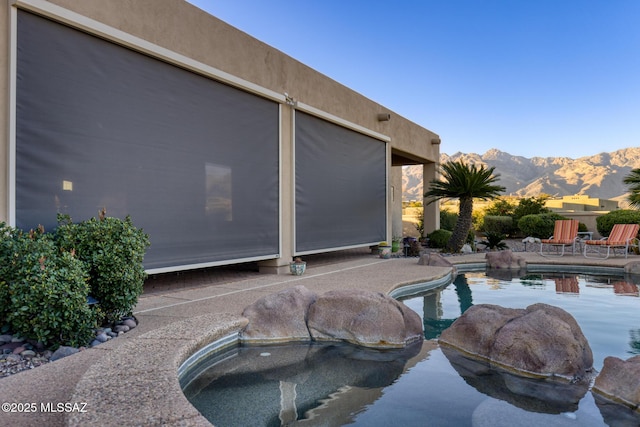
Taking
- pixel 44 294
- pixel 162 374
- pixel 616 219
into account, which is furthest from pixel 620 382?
pixel 616 219

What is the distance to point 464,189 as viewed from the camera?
484 inches

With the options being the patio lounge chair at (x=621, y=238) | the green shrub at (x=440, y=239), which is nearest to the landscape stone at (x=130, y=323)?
the green shrub at (x=440, y=239)

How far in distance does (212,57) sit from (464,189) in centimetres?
847

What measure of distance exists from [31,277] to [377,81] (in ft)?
93.9

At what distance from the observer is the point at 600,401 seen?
9.77 ft

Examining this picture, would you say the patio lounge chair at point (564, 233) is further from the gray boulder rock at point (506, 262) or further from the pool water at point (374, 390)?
the pool water at point (374, 390)

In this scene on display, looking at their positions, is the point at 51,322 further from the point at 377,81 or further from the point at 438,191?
the point at 377,81

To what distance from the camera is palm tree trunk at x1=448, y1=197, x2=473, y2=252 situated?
12453mm

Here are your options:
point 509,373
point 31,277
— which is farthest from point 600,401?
point 31,277

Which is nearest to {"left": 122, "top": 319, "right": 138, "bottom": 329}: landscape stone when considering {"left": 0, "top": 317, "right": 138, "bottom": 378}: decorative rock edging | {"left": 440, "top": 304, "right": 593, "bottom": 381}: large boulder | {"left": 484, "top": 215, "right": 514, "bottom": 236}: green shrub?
{"left": 0, "top": 317, "right": 138, "bottom": 378}: decorative rock edging

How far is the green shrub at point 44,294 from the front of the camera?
330 centimetres

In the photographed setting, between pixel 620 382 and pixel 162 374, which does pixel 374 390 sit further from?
pixel 620 382

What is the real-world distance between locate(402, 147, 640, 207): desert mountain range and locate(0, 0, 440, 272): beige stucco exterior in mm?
56447

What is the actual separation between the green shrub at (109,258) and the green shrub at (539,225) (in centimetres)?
1723
